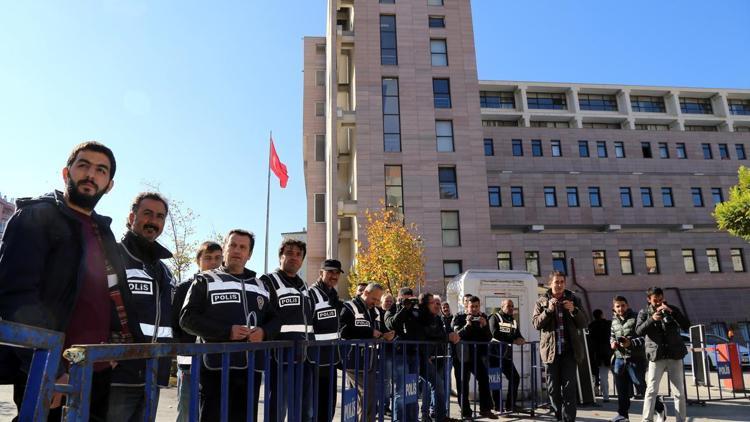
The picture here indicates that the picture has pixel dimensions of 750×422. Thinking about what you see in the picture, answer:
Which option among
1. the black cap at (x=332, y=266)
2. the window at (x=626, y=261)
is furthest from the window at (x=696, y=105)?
the black cap at (x=332, y=266)

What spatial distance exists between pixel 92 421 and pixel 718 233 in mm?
45131

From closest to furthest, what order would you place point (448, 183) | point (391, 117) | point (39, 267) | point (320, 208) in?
point (39, 267) < point (448, 183) < point (391, 117) < point (320, 208)

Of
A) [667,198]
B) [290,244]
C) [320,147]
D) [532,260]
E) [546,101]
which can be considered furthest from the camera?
[546,101]

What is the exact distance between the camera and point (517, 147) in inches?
1689

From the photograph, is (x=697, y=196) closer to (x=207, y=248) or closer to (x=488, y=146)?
(x=488, y=146)

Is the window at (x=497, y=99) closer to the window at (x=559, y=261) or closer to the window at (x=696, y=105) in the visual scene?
the window at (x=696, y=105)

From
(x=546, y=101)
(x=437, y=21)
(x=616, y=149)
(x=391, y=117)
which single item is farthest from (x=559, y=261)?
(x=546, y=101)

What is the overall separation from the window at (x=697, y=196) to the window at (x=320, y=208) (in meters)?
29.5

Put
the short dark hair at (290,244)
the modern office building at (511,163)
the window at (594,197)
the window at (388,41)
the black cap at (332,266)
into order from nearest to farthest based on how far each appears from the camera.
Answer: the short dark hair at (290,244) < the black cap at (332,266) < the modern office building at (511,163) < the window at (388,41) < the window at (594,197)

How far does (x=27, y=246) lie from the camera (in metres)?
2.30

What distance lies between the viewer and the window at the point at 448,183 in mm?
30031

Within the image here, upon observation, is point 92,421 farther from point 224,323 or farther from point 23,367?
point 224,323

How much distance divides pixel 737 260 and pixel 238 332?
4516 cm

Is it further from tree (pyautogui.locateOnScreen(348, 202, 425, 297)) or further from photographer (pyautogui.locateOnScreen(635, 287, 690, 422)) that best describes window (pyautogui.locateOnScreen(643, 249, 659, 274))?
photographer (pyautogui.locateOnScreen(635, 287, 690, 422))
